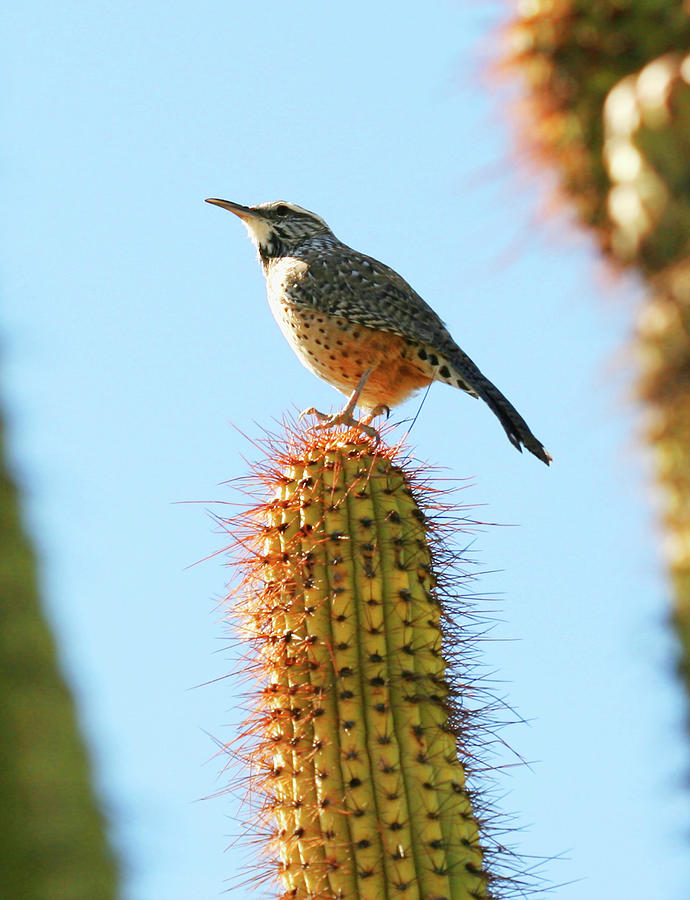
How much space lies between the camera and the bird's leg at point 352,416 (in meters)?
3.93

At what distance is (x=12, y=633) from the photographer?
1.42 m

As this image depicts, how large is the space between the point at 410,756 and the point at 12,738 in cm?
188

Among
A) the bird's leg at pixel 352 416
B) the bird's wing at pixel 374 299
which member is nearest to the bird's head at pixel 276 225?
the bird's wing at pixel 374 299

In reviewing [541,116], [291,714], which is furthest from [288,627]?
[541,116]

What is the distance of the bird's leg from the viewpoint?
393 cm

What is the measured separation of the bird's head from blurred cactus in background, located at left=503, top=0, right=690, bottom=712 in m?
5.06

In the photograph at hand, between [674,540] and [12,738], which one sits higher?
[674,540]

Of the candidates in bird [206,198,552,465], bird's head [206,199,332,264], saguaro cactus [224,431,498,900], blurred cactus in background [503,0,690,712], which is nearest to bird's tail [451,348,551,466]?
bird [206,198,552,465]

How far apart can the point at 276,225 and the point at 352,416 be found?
8.35 ft

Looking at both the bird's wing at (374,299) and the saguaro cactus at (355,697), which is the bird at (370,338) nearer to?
the bird's wing at (374,299)

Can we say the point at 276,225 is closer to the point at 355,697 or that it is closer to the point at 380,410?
the point at 380,410

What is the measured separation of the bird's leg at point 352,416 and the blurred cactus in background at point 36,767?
2.44 metres

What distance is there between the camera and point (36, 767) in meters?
1.38

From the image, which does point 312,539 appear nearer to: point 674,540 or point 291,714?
point 291,714
